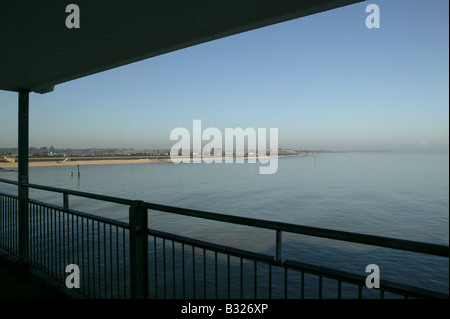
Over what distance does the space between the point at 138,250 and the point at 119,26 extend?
6.67ft

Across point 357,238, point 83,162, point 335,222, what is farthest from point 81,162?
point 357,238

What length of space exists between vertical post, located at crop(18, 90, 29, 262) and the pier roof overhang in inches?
34.4

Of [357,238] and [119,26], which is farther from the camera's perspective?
[119,26]

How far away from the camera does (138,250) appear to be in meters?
2.39

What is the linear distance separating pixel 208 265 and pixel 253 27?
1303 cm

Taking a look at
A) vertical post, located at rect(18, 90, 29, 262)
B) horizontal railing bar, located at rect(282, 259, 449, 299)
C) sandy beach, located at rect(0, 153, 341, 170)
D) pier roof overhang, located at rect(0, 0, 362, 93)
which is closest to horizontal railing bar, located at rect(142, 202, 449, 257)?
horizontal railing bar, located at rect(282, 259, 449, 299)

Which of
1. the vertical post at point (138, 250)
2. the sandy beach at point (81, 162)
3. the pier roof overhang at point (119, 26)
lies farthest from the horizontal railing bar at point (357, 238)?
the sandy beach at point (81, 162)

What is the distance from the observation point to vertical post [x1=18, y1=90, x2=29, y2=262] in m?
4.07

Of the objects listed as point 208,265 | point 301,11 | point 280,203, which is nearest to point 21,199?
point 301,11

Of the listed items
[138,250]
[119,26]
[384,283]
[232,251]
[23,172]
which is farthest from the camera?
[23,172]

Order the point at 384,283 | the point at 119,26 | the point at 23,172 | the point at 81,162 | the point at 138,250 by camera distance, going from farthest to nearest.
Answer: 1. the point at 81,162
2. the point at 23,172
3. the point at 119,26
4. the point at 138,250
5. the point at 384,283

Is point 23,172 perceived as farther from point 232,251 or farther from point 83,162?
point 83,162
